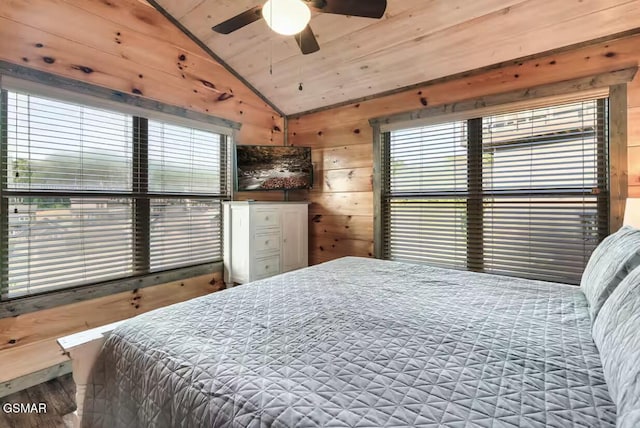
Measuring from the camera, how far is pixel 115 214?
104 inches

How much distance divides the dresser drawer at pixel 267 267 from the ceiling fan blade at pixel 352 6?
2.28 metres

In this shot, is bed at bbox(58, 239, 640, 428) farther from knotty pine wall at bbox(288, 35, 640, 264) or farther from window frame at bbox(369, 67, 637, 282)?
knotty pine wall at bbox(288, 35, 640, 264)

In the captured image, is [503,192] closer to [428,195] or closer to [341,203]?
[428,195]

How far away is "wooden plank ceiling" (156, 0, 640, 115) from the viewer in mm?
2139

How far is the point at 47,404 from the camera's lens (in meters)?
1.96

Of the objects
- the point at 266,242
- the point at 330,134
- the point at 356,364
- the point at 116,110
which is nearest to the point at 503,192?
the point at 330,134

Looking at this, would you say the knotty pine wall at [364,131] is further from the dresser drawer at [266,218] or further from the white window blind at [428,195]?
the dresser drawer at [266,218]

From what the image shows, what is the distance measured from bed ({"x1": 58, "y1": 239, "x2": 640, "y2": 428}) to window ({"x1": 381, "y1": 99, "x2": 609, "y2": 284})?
1138 mm

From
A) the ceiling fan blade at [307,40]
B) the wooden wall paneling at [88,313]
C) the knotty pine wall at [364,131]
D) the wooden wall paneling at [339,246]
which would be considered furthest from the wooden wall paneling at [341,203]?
the ceiling fan blade at [307,40]

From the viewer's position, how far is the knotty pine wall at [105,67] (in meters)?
2.14

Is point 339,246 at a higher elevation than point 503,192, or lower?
lower

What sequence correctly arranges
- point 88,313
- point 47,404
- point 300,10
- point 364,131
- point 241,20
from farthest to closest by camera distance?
point 364,131, point 88,313, point 47,404, point 241,20, point 300,10

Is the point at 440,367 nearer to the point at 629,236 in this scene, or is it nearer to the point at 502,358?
the point at 502,358

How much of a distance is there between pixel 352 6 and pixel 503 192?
6.35 ft
